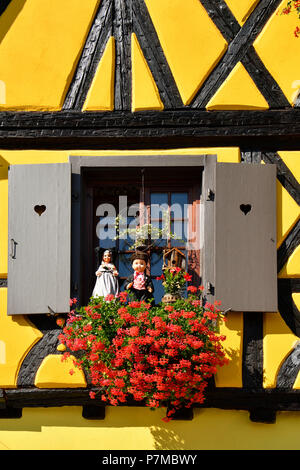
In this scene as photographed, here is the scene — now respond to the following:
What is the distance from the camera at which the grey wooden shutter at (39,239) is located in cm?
582

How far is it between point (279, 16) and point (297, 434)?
360 centimetres

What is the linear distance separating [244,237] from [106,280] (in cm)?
123

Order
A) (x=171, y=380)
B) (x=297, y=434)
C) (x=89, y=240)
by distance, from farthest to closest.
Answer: (x=89, y=240), (x=297, y=434), (x=171, y=380)

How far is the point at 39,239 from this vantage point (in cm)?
591

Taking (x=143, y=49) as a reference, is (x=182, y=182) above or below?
below

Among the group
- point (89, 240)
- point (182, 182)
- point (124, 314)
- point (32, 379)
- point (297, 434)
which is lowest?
point (297, 434)

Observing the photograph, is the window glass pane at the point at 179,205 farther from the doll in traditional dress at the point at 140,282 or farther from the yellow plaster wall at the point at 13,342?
the yellow plaster wall at the point at 13,342

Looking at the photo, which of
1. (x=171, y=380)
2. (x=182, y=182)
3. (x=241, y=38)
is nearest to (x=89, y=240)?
(x=182, y=182)

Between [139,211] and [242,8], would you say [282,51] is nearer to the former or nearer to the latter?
[242,8]

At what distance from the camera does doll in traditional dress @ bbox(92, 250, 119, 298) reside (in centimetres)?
591

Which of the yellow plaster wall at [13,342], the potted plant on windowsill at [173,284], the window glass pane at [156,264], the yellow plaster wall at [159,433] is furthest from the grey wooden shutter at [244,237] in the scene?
the yellow plaster wall at [13,342]

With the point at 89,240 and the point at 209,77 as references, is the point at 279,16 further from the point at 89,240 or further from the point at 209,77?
the point at 89,240

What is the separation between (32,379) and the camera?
5848 millimetres

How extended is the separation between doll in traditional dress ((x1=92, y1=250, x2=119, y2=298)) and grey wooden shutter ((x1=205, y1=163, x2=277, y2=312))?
→ 0.81 m
